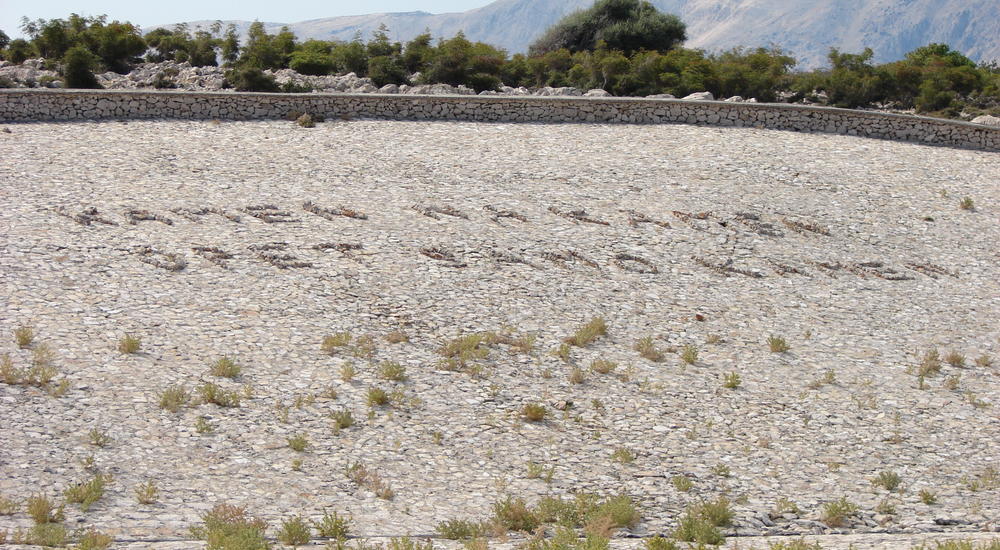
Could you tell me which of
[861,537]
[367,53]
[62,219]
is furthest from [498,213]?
[367,53]

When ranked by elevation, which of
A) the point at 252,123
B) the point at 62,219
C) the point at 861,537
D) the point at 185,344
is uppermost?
the point at 252,123

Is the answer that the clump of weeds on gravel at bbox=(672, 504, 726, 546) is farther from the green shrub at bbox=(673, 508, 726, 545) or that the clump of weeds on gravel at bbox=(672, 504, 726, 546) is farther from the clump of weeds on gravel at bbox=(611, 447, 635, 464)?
the clump of weeds on gravel at bbox=(611, 447, 635, 464)

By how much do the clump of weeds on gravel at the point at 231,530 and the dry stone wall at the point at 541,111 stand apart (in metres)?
21.3

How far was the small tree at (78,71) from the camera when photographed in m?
35.8

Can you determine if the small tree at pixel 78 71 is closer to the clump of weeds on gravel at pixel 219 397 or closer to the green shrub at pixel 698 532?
the clump of weeds on gravel at pixel 219 397

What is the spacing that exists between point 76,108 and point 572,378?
69.1 ft

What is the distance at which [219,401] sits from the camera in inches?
539

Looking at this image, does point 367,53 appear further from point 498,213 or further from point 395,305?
point 395,305

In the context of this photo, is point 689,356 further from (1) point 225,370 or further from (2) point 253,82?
(2) point 253,82

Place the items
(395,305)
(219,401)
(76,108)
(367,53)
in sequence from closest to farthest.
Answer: (219,401) < (395,305) < (76,108) < (367,53)

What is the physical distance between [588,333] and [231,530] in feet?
26.9

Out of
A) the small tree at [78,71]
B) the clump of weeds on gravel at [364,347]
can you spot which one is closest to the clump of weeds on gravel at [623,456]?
the clump of weeds on gravel at [364,347]

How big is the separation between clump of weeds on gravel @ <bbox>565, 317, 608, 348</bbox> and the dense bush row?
2184cm

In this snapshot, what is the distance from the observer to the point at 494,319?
17.5 metres
